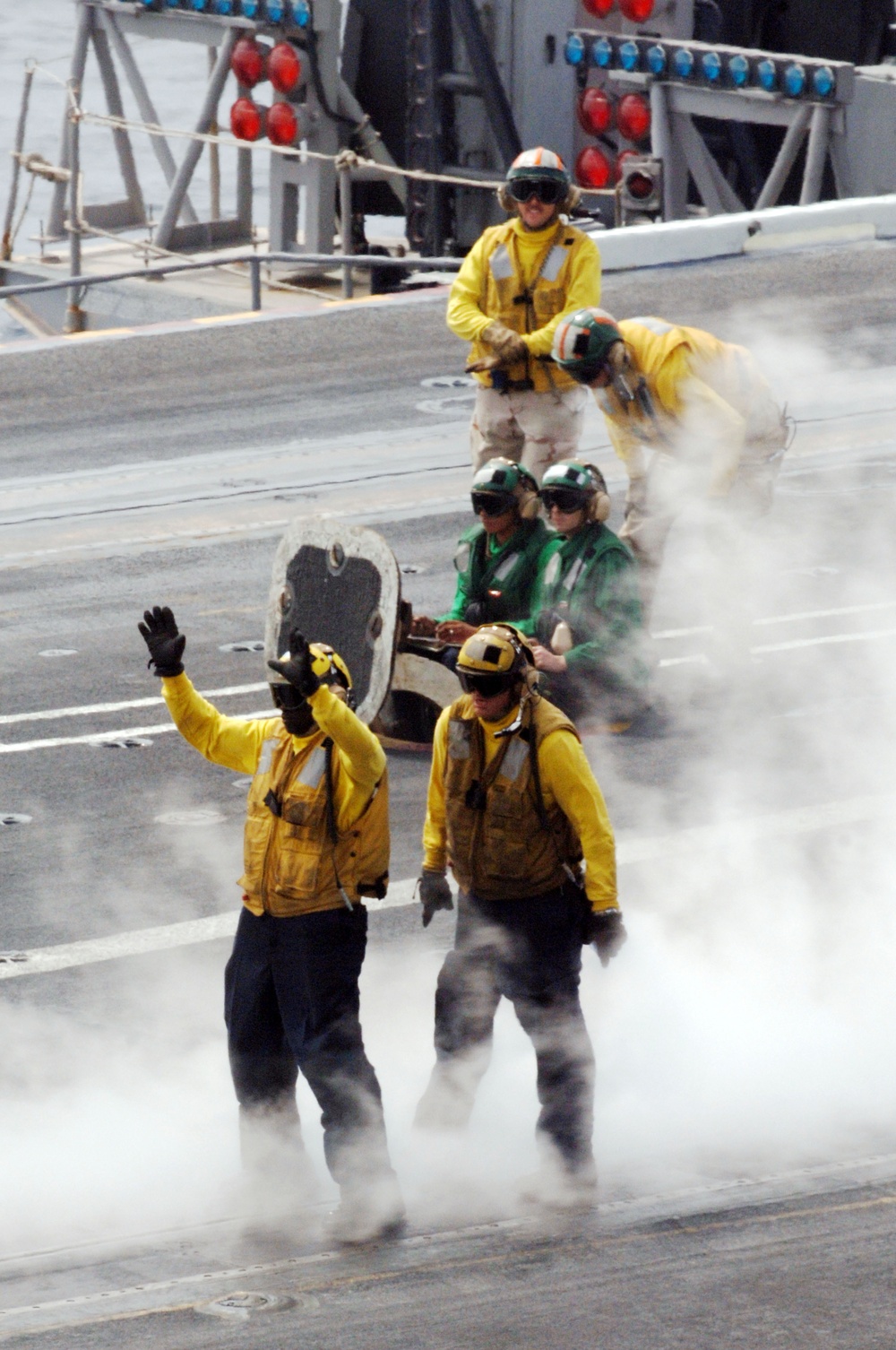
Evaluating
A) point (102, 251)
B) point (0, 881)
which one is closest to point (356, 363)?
point (102, 251)

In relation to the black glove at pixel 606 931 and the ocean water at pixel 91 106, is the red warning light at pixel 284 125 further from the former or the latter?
the ocean water at pixel 91 106

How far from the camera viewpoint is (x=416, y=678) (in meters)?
10.9

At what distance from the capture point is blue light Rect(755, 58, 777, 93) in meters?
21.2

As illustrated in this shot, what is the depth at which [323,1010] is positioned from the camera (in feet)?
22.3

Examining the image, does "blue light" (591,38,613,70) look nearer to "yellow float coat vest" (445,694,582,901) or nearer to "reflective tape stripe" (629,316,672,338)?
"reflective tape stripe" (629,316,672,338)

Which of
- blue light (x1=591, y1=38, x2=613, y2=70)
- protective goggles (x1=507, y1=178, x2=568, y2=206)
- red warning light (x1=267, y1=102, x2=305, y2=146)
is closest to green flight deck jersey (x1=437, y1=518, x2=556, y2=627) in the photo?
protective goggles (x1=507, y1=178, x2=568, y2=206)

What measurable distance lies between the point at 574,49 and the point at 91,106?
45.7 meters

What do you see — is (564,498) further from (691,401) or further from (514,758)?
(514,758)

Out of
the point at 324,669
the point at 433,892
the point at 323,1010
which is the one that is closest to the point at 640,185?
the point at 433,892

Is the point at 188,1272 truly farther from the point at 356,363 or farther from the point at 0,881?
the point at 356,363

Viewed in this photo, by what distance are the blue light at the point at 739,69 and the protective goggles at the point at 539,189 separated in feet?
32.9

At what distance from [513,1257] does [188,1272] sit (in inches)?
34.6

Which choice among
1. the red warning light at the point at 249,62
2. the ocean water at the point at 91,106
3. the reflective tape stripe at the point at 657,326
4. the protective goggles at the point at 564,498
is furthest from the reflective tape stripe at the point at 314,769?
the ocean water at the point at 91,106

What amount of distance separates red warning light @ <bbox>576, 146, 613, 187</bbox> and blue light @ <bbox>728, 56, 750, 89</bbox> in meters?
1.73
